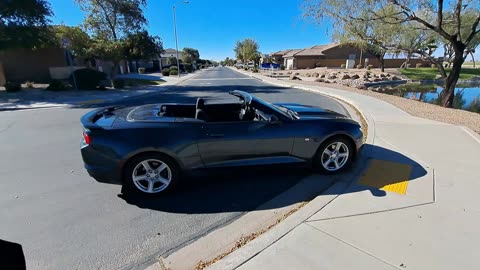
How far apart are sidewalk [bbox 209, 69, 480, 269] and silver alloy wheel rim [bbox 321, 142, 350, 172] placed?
14.7 inches

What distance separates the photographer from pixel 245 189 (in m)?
3.70

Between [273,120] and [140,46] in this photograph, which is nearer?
[273,120]

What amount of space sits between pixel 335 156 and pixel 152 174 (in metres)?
2.82

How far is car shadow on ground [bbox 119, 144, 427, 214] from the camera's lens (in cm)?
331

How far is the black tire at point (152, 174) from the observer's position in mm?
3309

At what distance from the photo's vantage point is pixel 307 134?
12.4 feet

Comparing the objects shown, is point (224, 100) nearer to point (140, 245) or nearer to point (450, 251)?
point (140, 245)

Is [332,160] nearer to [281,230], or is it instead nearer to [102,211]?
[281,230]

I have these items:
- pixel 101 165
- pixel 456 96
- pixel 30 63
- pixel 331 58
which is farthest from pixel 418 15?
pixel 331 58

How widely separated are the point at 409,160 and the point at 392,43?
545 inches

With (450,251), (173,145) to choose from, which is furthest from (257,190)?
(450,251)

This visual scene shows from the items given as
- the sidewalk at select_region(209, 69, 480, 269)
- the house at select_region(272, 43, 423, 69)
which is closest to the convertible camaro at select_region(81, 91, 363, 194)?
the sidewalk at select_region(209, 69, 480, 269)

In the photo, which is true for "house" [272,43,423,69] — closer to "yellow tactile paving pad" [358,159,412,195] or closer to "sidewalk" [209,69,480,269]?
"sidewalk" [209,69,480,269]

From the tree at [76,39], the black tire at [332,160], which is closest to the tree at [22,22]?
the tree at [76,39]
